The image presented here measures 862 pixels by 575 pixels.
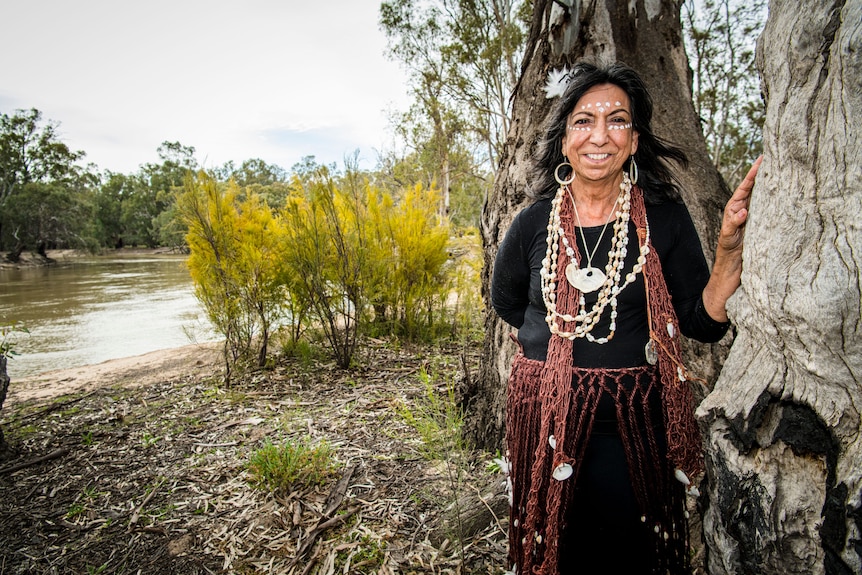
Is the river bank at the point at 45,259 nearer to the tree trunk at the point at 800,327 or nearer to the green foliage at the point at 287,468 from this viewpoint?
the green foliage at the point at 287,468

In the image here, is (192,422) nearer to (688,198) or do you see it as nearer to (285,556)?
(285,556)

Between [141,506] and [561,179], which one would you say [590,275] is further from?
[141,506]

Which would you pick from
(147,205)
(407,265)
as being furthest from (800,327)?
(147,205)

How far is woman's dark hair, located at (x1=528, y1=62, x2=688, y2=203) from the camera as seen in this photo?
55.0 inches

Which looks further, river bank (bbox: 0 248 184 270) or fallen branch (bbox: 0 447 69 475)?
river bank (bbox: 0 248 184 270)

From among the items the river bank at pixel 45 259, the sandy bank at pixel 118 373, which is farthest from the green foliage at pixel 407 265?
the river bank at pixel 45 259

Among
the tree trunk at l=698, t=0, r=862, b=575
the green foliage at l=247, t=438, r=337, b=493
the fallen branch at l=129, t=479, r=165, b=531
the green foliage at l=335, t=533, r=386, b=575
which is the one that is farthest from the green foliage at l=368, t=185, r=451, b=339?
the tree trunk at l=698, t=0, r=862, b=575

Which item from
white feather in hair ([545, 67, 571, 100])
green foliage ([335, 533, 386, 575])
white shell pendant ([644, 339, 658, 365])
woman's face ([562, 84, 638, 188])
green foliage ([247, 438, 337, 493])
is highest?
white feather in hair ([545, 67, 571, 100])

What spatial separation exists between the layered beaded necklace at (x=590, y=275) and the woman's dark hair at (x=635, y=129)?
106mm

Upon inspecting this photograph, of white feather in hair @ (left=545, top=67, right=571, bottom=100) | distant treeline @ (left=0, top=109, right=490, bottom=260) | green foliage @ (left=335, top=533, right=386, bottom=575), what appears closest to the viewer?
white feather in hair @ (left=545, top=67, right=571, bottom=100)

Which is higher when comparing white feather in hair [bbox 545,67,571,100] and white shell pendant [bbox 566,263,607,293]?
white feather in hair [bbox 545,67,571,100]

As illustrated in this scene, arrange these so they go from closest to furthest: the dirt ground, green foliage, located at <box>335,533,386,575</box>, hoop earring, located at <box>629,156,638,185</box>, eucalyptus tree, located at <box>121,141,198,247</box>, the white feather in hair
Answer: hoop earring, located at <box>629,156,638,185</box> → the white feather in hair → green foliage, located at <box>335,533,386,575</box> → the dirt ground → eucalyptus tree, located at <box>121,141,198,247</box>

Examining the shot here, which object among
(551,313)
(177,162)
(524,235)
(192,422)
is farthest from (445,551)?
(177,162)

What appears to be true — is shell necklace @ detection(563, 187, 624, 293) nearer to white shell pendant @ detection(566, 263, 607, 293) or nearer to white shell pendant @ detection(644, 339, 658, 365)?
white shell pendant @ detection(566, 263, 607, 293)
